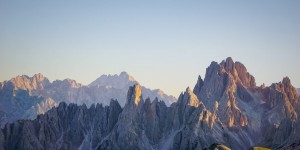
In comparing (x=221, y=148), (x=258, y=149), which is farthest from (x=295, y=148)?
(x=221, y=148)

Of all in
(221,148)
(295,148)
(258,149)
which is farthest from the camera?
(221,148)

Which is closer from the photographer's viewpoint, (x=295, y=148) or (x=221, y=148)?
(x=295, y=148)

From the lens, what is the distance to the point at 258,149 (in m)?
176

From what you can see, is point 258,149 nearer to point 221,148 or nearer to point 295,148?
point 221,148

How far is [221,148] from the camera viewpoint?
193875 millimetres

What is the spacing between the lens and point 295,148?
12612 cm

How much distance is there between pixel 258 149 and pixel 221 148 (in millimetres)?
21237

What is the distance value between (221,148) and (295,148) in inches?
2730

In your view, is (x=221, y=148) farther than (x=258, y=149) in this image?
Yes

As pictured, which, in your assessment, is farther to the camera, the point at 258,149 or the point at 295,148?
the point at 258,149

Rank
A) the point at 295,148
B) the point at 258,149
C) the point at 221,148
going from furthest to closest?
the point at 221,148, the point at 258,149, the point at 295,148
